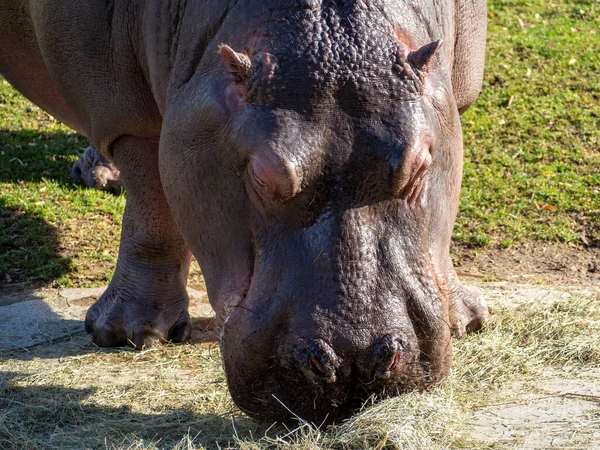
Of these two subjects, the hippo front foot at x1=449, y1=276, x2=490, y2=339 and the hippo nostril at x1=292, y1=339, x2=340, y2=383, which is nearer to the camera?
the hippo nostril at x1=292, y1=339, x2=340, y2=383

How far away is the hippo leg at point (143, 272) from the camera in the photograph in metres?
5.03

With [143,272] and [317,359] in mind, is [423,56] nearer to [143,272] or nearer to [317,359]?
[317,359]

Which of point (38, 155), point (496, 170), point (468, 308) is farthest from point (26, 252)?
point (496, 170)

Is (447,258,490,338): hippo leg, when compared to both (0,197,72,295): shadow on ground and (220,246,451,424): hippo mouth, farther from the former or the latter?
(0,197,72,295): shadow on ground

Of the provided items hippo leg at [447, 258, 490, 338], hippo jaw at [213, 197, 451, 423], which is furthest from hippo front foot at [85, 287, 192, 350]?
hippo jaw at [213, 197, 451, 423]

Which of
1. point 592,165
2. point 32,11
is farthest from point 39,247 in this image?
point 592,165

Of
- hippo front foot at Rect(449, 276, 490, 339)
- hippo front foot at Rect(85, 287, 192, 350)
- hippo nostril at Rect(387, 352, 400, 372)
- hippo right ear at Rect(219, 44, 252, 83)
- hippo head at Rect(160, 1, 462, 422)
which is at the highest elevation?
hippo right ear at Rect(219, 44, 252, 83)

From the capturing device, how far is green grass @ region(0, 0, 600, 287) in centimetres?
671

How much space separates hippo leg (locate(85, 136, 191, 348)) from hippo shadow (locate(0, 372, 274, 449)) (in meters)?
0.83

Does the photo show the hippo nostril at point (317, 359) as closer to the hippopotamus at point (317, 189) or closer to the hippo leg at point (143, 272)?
the hippopotamus at point (317, 189)

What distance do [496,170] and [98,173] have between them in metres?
A: 3.18

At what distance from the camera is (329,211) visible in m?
3.33

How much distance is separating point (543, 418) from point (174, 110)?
1.91 metres

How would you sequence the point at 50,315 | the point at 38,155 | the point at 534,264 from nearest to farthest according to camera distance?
the point at 50,315
the point at 534,264
the point at 38,155
